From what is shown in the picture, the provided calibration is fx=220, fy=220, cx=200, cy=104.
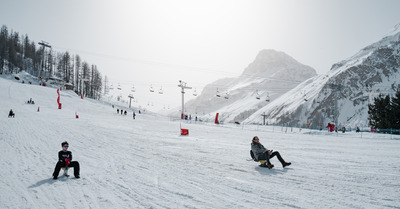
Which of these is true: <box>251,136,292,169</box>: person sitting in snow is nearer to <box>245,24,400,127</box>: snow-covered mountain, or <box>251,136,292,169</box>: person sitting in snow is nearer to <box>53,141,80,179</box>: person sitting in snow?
<box>53,141,80,179</box>: person sitting in snow

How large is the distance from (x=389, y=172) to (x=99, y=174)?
9.72 metres

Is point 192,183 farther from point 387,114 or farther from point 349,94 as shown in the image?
point 349,94

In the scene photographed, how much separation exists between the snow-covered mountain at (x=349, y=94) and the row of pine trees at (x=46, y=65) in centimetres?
9959

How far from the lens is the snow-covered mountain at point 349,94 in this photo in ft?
399

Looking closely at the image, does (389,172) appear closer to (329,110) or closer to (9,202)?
(9,202)

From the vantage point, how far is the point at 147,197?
5.21 metres

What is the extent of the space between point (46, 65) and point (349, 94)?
162 m

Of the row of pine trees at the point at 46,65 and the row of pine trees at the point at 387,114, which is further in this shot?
the row of pine trees at the point at 46,65

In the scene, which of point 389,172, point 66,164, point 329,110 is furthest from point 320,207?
point 329,110

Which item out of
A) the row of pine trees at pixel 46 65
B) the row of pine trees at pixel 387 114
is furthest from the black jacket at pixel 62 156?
the row of pine trees at pixel 46 65

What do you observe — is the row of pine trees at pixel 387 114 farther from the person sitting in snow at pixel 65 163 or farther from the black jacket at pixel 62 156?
the black jacket at pixel 62 156

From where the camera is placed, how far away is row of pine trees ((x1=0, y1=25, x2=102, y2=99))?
275 ft

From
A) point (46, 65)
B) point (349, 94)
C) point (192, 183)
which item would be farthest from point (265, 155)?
point (349, 94)

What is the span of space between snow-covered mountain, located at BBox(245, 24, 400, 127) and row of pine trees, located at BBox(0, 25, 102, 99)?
99.6 m
